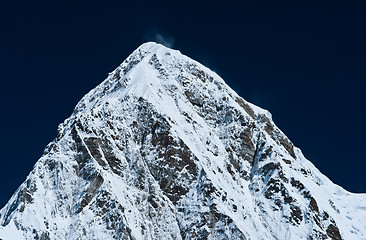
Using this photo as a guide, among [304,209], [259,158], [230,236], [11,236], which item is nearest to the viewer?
[11,236]

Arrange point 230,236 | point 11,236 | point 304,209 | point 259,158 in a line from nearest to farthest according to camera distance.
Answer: point 11,236
point 230,236
point 304,209
point 259,158

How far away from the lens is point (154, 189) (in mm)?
177250

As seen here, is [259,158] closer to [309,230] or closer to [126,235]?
[309,230]

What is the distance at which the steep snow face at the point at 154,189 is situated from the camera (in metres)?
168

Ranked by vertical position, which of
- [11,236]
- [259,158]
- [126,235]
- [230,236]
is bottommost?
[11,236]

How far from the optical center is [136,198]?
17475 centimetres

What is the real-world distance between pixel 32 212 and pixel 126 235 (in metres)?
20.8

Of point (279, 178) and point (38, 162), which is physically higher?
Answer: point (279, 178)

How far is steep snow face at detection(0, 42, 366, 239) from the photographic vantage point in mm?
167500

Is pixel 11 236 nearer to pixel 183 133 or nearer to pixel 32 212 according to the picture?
pixel 32 212

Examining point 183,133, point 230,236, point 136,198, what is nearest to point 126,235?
point 136,198

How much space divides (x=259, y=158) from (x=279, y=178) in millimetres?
9781

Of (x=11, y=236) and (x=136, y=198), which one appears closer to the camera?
(x=11, y=236)

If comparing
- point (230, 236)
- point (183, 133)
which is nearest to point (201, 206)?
point (230, 236)
